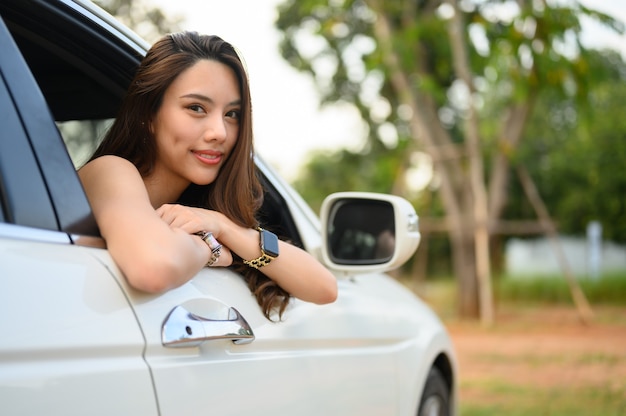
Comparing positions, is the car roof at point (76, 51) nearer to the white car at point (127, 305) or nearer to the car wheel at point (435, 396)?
the white car at point (127, 305)

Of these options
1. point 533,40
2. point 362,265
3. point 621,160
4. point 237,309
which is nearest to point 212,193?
point 237,309

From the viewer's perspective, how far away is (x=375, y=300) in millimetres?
3203

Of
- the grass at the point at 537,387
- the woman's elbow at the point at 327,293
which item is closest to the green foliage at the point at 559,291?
the grass at the point at 537,387

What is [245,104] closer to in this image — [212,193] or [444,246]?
[212,193]

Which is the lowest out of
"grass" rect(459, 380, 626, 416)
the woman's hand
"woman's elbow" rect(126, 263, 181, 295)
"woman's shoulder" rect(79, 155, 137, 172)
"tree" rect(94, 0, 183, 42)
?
"grass" rect(459, 380, 626, 416)

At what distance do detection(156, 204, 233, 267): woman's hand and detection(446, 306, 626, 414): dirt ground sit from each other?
6.00m

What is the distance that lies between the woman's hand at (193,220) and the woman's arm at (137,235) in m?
0.04

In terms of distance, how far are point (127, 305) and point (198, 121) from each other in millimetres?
689

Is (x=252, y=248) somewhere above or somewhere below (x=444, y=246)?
above

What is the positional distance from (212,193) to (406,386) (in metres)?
1.21

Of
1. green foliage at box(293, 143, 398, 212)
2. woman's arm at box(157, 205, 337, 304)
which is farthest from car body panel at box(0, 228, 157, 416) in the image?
green foliage at box(293, 143, 398, 212)

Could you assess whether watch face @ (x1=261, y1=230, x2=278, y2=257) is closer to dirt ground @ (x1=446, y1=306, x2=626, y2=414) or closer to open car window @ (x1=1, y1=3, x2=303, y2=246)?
open car window @ (x1=1, y1=3, x2=303, y2=246)

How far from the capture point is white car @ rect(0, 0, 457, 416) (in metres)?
1.57

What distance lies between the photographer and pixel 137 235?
6.19ft
